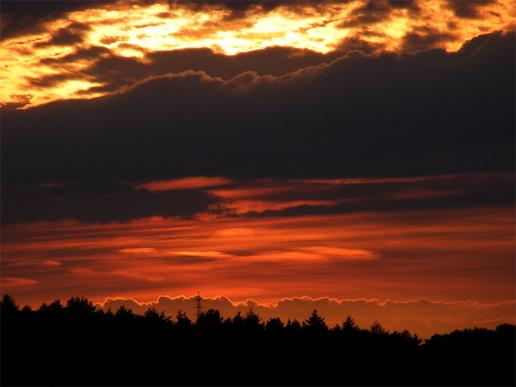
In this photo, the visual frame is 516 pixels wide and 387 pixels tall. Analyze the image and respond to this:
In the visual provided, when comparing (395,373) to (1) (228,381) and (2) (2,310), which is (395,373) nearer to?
(1) (228,381)

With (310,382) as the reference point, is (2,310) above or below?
above

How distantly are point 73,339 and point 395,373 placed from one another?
62.4 meters

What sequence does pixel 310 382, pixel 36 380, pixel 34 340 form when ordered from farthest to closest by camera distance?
1. pixel 310 382
2. pixel 34 340
3. pixel 36 380

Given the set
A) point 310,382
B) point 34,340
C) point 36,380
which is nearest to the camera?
point 36,380

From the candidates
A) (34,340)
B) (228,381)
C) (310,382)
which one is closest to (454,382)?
(310,382)

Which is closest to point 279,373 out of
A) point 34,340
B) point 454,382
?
point 454,382

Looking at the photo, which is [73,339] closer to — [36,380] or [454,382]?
[36,380]

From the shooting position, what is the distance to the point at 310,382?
189m

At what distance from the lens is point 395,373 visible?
651 feet

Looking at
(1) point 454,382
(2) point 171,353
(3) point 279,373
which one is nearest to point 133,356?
(2) point 171,353

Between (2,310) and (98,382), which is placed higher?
(2,310)

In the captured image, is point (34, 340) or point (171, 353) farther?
point (171, 353)

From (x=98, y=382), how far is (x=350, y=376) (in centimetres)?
5201

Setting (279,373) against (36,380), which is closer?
(36,380)
